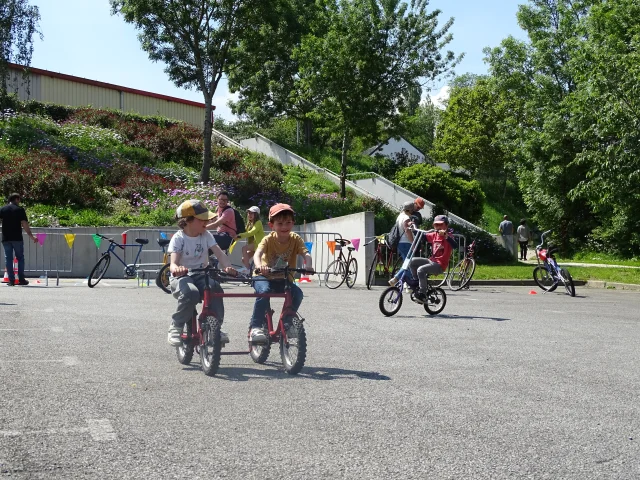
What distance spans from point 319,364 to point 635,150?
17244 millimetres

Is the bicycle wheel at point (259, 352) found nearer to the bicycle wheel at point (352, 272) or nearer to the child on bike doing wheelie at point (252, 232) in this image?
the child on bike doing wheelie at point (252, 232)

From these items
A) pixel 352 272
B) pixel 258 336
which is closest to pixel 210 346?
pixel 258 336

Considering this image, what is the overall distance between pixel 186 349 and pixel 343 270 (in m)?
12.4

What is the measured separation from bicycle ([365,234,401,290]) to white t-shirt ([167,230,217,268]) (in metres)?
11.9

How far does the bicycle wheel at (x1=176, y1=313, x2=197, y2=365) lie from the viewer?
774 cm

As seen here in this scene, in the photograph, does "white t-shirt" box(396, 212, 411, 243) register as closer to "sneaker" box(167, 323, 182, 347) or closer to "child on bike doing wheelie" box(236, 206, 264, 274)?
"child on bike doing wheelie" box(236, 206, 264, 274)

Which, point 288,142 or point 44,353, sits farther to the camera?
point 288,142

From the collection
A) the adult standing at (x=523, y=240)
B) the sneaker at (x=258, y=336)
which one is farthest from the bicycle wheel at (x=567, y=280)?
the adult standing at (x=523, y=240)

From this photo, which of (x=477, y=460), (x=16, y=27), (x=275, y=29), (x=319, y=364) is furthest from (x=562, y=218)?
(x=477, y=460)

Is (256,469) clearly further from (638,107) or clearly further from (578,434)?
(638,107)

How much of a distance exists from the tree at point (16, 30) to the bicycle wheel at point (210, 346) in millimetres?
33042

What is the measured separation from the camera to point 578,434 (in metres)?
5.38

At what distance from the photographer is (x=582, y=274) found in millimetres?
25062

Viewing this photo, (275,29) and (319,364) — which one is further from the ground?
(275,29)
